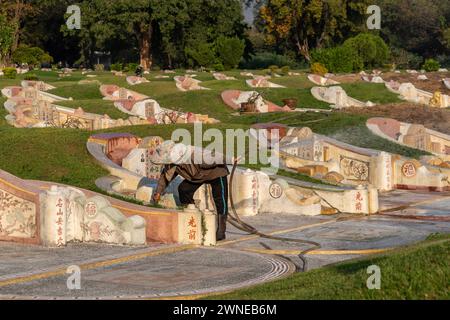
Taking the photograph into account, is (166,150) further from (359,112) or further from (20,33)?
(20,33)

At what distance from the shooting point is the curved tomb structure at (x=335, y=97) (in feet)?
184

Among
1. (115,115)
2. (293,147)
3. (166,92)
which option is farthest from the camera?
(166,92)

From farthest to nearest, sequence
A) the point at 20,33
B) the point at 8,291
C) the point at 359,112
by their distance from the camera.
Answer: the point at 20,33, the point at 359,112, the point at 8,291

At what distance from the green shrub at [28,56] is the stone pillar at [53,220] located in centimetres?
7395

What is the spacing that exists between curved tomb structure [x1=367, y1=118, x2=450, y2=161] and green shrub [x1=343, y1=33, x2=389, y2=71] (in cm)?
4738

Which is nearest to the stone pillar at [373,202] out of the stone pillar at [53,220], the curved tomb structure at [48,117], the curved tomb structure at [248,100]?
the stone pillar at [53,220]

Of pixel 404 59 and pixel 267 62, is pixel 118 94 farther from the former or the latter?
pixel 404 59

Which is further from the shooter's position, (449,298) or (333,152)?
(333,152)

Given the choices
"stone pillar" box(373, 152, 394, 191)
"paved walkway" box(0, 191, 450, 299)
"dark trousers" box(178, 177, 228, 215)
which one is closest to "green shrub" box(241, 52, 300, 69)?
"stone pillar" box(373, 152, 394, 191)

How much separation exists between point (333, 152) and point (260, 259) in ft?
52.6

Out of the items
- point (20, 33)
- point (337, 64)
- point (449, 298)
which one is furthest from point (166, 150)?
point (20, 33)

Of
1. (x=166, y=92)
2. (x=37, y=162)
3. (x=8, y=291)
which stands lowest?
(x=8, y=291)

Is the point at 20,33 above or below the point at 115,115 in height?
above

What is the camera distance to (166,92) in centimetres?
5866
